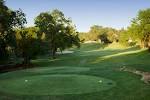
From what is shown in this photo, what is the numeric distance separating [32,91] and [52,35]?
139 feet

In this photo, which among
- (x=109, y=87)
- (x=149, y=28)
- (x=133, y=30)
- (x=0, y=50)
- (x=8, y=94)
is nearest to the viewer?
(x=8, y=94)

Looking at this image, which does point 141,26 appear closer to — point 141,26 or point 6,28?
point 141,26

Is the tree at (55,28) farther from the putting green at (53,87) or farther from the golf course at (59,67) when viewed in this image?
the putting green at (53,87)

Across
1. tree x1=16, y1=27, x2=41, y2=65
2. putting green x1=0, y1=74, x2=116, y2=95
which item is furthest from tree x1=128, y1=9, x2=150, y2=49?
putting green x1=0, y1=74, x2=116, y2=95

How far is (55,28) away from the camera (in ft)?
198

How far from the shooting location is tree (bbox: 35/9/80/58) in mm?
58562

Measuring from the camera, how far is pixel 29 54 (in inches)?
1678

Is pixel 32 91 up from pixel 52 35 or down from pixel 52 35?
down

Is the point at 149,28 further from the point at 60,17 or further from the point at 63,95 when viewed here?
the point at 63,95

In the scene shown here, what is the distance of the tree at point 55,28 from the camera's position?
58562mm

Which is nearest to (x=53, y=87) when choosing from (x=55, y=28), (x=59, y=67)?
(x=59, y=67)

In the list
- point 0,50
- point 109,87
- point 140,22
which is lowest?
point 109,87

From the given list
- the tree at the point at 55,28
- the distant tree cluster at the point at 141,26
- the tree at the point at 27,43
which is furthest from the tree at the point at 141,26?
the tree at the point at 27,43

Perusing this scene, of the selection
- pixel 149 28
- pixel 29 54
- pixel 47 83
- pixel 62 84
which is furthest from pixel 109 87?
pixel 149 28
